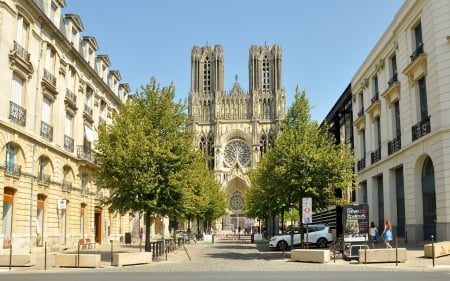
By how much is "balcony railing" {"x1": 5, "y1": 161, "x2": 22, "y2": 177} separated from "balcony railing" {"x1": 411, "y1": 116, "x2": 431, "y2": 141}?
803 inches

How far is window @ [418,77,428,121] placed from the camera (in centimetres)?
2551

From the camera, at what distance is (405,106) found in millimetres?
27578

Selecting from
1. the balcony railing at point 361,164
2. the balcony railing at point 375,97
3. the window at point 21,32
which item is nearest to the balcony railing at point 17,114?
the window at point 21,32

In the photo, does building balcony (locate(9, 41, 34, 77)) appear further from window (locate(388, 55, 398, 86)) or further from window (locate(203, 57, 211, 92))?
Result: window (locate(203, 57, 211, 92))

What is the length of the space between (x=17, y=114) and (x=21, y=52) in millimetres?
3220

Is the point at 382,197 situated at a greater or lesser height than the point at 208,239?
greater

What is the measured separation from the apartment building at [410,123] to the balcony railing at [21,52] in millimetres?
19879

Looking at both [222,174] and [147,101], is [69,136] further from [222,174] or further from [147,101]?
[222,174]

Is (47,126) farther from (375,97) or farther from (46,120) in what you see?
(375,97)

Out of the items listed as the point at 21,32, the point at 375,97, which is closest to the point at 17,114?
the point at 21,32

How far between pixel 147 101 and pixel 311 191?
9.58m

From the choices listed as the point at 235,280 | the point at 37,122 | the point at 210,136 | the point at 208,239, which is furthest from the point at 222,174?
the point at 235,280

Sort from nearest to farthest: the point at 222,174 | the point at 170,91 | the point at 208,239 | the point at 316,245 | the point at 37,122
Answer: the point at 170,91, the point at 37,122, the point at 316,245, the point at 208,239, the point at 222,174

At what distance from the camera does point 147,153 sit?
2386 cm
